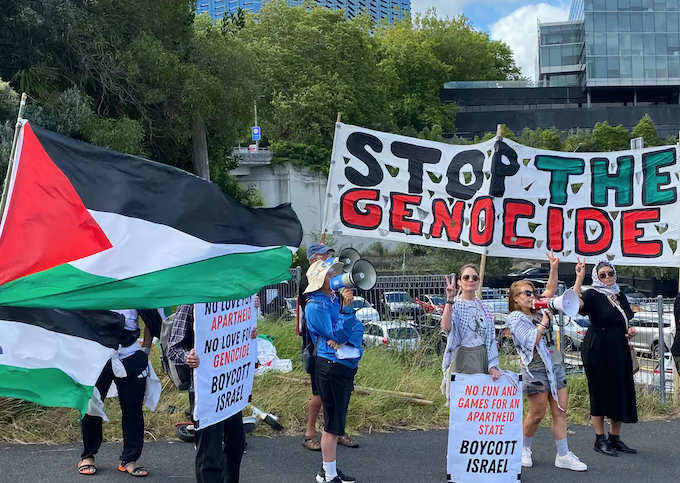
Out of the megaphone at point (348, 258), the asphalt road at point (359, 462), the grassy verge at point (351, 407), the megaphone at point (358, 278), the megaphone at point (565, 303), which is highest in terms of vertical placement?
the megaphone at point (348, 258)

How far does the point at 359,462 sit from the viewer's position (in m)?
6.18

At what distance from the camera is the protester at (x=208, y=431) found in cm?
455

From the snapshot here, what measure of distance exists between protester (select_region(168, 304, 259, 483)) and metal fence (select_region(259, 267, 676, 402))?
3.71 m

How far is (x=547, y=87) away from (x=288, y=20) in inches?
1382

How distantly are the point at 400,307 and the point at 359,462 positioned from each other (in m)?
3.84

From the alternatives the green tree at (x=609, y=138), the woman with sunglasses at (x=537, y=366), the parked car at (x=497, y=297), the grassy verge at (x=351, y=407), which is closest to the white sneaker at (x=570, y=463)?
the woman with sunglasses at (x=537, y=366)

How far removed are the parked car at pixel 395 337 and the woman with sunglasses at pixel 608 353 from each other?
320cm

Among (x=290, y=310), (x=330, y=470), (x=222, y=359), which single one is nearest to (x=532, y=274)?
(x=290, y=310)

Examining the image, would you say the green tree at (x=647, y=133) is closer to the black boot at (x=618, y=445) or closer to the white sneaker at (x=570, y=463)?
the black boot at (x=618, y=445)

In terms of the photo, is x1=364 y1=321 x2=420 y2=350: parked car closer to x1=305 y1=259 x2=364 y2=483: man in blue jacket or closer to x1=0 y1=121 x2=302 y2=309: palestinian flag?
x1=305 y1=259 x2=364 y2=483: man in blue jacket

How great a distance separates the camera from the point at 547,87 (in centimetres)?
7294

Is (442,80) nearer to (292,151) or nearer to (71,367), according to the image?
(292,151)

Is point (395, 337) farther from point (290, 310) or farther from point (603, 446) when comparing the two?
point (603, 446)

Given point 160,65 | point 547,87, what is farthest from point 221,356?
point 547,87
